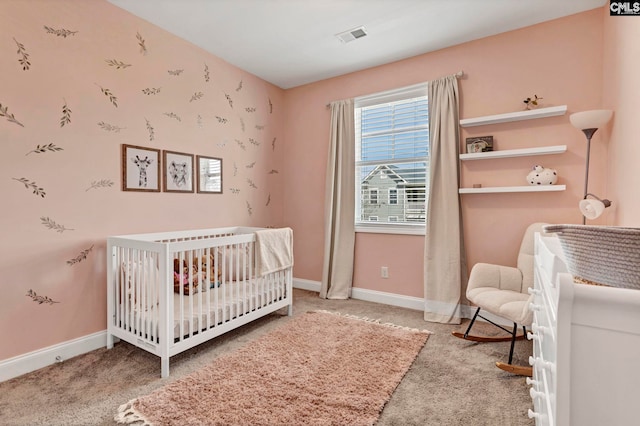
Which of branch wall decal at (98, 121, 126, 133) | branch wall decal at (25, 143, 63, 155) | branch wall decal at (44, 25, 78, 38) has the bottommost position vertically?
branch wall decal at (25, 143, 63, 155)

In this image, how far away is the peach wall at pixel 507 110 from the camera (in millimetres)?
2402

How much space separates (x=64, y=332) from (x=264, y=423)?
161cm

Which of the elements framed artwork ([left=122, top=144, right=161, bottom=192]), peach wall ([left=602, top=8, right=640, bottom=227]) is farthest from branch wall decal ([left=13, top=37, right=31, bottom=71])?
peach wall ([left=602, top=8, right=640, bottom=227])

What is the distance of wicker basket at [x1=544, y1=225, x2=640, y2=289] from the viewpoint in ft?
1.64

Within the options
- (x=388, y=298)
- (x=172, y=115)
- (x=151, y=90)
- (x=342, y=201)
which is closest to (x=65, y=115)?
(x=151, y=90)

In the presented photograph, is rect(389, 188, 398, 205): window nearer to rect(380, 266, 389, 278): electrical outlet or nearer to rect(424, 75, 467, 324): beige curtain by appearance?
rect(424, 75, 467, 324): beige curtain

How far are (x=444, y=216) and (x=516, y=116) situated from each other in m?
1.00

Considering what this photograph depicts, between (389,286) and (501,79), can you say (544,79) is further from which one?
(389,286)

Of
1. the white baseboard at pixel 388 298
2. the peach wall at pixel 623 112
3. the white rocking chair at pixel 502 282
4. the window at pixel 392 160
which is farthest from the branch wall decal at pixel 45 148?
the peach wall at pixel 623 112

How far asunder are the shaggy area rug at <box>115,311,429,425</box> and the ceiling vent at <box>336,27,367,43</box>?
2.54 meters

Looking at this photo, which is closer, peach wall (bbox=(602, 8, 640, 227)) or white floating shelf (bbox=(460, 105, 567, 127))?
peach wall (bbox=(602, 8, 640, 227))

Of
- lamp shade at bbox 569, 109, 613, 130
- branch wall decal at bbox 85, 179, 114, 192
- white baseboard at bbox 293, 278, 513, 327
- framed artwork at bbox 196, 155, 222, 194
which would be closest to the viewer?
lamp shade at bbox 569, 109, 613, 130

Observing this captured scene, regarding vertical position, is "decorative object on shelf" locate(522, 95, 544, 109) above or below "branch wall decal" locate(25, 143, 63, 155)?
above

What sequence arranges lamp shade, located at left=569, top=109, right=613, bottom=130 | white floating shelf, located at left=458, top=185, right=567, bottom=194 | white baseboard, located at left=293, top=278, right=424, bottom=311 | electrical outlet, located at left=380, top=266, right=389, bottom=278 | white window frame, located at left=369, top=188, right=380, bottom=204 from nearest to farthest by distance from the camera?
lamp shade, located at left=569, top=109, right=613, bottom=130 → white floating shelf, located at left=458, top=185, right=567, bottom=194 → white baseboard, located at left=293, top=278, right=424, bottom=311 → electrical outlet, located at left=380, top=266, right=389, bottom=278 → white window frame, located at left=369, top=188, right=380, bottom=204
